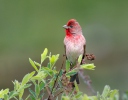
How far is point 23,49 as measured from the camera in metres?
13.9

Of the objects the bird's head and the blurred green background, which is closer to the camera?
the bird's head

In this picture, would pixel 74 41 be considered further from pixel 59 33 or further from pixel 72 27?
pixel 59 33

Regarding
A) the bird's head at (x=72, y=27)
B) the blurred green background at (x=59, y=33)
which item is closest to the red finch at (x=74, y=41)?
the bird's head at (x=72, y=27)

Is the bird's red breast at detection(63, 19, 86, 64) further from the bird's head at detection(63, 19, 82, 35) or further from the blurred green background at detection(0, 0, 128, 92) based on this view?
the blurred green background at detection(0, 0, 128, 92)

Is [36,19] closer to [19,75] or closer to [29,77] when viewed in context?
[19,75]

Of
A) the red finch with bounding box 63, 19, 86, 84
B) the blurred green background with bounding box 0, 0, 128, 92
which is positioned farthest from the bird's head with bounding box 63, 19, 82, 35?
the blurred green background with bounding box 0, 0, 128, 92

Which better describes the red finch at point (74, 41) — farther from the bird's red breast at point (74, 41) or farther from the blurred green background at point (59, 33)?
the blurred green background at point (59, 33)

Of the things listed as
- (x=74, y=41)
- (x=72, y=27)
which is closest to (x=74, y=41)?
(x=74, y=41)

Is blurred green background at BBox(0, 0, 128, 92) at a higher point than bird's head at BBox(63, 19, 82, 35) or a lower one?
lower

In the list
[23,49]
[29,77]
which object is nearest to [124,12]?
[23,49]

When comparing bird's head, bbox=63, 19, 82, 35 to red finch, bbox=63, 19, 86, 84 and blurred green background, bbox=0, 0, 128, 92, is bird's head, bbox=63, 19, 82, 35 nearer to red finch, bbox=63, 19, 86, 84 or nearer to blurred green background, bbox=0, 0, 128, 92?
red finch, bbox=63, 19, 86, 84

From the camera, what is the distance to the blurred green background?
40.5 feet

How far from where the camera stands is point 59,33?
48.3 feet

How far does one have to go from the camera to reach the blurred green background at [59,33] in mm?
12344
